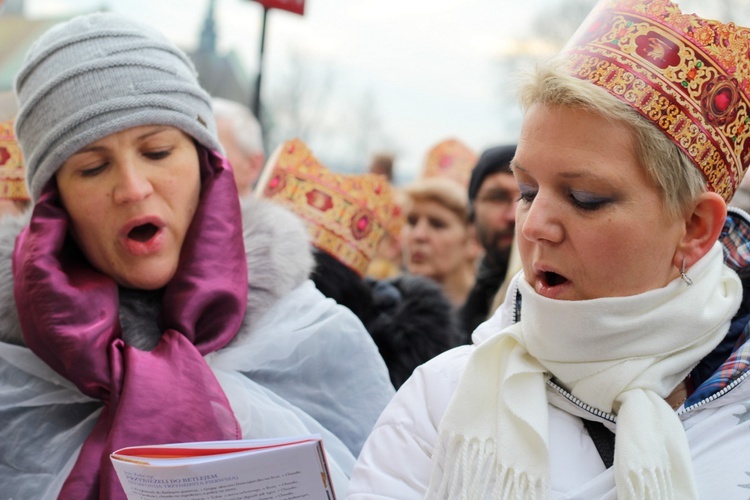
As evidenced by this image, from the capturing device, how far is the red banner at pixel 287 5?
4164mm

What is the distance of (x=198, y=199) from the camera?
2.77 m

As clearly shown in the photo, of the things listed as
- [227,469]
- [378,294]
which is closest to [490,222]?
[378,294]

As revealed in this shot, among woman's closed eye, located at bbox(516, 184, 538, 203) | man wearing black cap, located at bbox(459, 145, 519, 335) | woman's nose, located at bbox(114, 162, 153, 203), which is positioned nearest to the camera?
woman's closed eye, located at bbox(516, 184, 538, 203)

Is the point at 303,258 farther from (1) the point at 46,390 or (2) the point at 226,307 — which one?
(1) the point at 46,390

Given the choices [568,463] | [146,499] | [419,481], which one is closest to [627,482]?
[568,463]

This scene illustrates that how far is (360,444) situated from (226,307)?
570 millimetres

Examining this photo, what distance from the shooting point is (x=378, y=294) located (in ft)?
12.1

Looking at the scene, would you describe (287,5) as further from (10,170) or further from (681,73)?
(681,73)

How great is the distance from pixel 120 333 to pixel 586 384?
138 cm

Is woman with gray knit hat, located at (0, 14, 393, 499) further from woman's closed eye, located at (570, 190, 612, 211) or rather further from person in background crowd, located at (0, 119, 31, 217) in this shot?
woman's closed eye, located at (570, 190, 612, 211)

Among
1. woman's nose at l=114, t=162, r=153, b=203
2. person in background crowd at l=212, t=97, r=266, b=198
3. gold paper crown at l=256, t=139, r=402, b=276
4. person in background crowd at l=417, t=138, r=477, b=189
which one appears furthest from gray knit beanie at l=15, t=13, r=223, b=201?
person in background crowd at l=417, t=138, r=477, b=189

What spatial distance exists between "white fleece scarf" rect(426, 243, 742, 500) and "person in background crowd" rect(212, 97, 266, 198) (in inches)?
114

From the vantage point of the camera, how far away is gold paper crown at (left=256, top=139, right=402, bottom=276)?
150 inches

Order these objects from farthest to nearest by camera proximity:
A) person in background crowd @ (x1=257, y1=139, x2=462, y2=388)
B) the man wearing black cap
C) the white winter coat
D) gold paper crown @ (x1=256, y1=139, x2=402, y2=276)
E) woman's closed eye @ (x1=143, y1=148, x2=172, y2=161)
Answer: the man wearing black cap
gold paper crown @ (x1=256, y1=139, x2=402, y2=276)
person in background crowd @ (x1=257, y1=139, x2=462, y2=388)
woman's closed eye @ (x1=143, y1=148, x2=172, y2=161)
the white winter coat
